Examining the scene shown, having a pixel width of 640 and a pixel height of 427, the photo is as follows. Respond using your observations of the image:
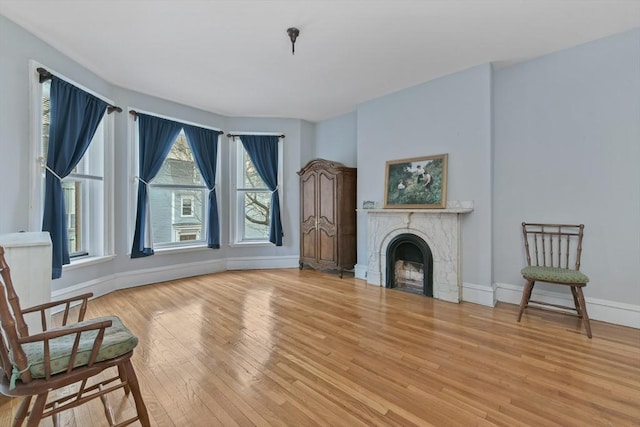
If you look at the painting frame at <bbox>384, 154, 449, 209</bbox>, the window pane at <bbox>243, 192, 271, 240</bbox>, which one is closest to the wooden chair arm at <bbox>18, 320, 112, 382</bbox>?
the painting frame at <bbox>384, 154, 449, 209</bbox>

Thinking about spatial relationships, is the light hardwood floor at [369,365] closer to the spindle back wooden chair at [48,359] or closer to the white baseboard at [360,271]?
the spindle back wooden chair at [48,359]

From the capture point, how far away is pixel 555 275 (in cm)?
268

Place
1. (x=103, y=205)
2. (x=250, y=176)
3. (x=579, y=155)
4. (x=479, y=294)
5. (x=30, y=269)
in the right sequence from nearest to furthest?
(x=30, y=269)
(x=579, y=155)
(x=479, y=294)
(x=103, y=205)
(x=250, y=176)

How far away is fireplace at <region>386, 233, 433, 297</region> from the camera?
3.90 m

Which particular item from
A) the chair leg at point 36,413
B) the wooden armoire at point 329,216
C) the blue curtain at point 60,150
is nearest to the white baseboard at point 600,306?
the wooden armoire at point 329,216

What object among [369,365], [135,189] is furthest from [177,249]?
[369,365]

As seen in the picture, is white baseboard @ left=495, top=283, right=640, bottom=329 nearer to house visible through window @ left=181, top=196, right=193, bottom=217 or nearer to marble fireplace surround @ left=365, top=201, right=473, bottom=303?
marble fireplace surround @ left=365, top=201, right=473, bottom=303

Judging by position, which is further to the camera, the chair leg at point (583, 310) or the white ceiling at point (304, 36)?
the chair leg at point (583, 310)

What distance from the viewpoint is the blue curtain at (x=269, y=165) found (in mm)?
5203

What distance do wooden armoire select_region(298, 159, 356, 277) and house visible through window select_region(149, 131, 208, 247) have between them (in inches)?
73.4

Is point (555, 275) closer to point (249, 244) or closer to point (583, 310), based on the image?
point (583, 310)

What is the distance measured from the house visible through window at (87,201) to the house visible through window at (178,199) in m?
0.69

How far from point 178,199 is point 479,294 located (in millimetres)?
4609

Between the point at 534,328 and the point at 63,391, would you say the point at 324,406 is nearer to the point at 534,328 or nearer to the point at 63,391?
the point at 63,391
